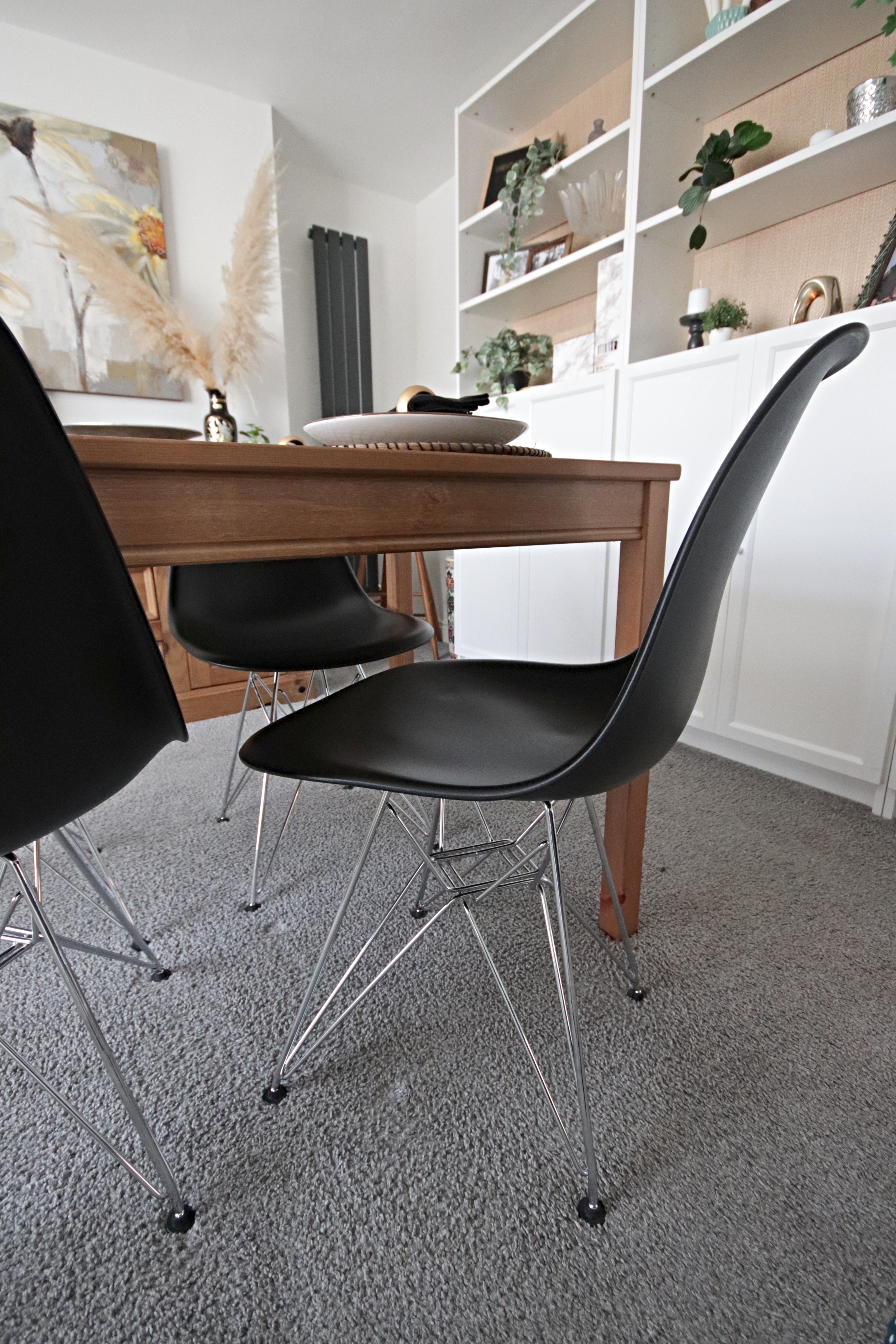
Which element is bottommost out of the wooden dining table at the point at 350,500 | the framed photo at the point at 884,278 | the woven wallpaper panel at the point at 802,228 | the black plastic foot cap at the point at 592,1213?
the black plastic foot cap at the point at 592,1213

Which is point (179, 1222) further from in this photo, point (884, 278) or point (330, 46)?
point (330, 46)

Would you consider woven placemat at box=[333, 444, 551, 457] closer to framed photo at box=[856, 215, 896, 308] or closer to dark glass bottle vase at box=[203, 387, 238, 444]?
framed photo at box=[856, 215, 896, 308]

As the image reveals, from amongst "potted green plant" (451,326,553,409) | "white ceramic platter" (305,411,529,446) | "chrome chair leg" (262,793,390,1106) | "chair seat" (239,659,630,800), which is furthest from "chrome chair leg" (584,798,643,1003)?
"potted green plant" (451,326,553,409)

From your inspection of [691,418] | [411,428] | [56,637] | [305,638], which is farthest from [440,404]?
[691,418]

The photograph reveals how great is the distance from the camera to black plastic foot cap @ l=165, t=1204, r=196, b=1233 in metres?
0.64

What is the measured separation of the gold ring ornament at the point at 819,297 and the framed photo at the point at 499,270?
1180mm

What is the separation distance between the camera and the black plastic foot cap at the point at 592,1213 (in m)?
0.65

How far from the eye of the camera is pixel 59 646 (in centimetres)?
47

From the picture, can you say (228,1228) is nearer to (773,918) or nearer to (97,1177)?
(97,1177)

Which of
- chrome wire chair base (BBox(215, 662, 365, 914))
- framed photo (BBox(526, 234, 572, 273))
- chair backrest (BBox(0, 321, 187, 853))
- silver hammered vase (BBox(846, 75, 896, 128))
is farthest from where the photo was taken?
framed photo (BBox(526, 234, 572, 273))

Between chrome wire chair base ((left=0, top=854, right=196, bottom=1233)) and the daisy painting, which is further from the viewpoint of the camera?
the daisy painting

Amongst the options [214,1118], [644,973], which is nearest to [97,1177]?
[214,1118]

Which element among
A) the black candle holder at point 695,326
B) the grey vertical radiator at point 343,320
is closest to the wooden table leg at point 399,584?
the black candle holder at point 695,326

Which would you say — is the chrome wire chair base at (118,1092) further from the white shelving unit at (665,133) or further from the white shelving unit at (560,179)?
the white shelving unit at (560,179)
